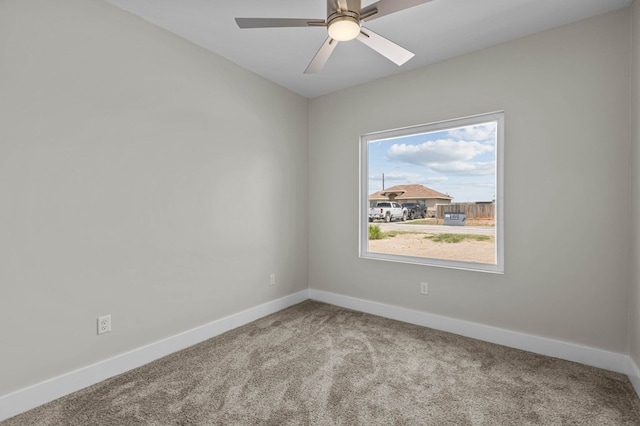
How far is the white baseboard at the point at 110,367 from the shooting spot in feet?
5.81

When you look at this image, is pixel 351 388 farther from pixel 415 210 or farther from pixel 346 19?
pixel 346 19

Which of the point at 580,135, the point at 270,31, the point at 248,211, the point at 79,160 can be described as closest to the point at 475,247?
the point at 580,135

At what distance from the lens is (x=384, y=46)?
6.53 ft

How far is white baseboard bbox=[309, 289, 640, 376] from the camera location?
2.25 metres

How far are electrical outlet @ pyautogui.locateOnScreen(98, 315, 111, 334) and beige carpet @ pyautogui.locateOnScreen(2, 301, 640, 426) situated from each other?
0.34 meters

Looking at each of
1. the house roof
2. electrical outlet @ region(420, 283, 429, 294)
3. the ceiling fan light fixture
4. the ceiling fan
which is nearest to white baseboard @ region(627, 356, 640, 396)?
electrical outlet @ region(420, 283, 429, 294)

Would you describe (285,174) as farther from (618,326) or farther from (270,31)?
(618,326)

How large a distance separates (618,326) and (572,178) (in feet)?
3.64

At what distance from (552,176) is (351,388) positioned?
2207 millimetres

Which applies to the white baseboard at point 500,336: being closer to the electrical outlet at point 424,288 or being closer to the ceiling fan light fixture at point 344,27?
the electrical outlet at point 424,288

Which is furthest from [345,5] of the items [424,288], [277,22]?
[424,288]

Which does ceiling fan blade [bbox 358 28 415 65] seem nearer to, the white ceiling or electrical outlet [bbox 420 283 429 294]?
the white ceiling

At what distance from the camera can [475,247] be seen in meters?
2.88

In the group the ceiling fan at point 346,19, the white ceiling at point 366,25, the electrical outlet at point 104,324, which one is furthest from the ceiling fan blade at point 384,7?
the electrical outlet at point 104,324
